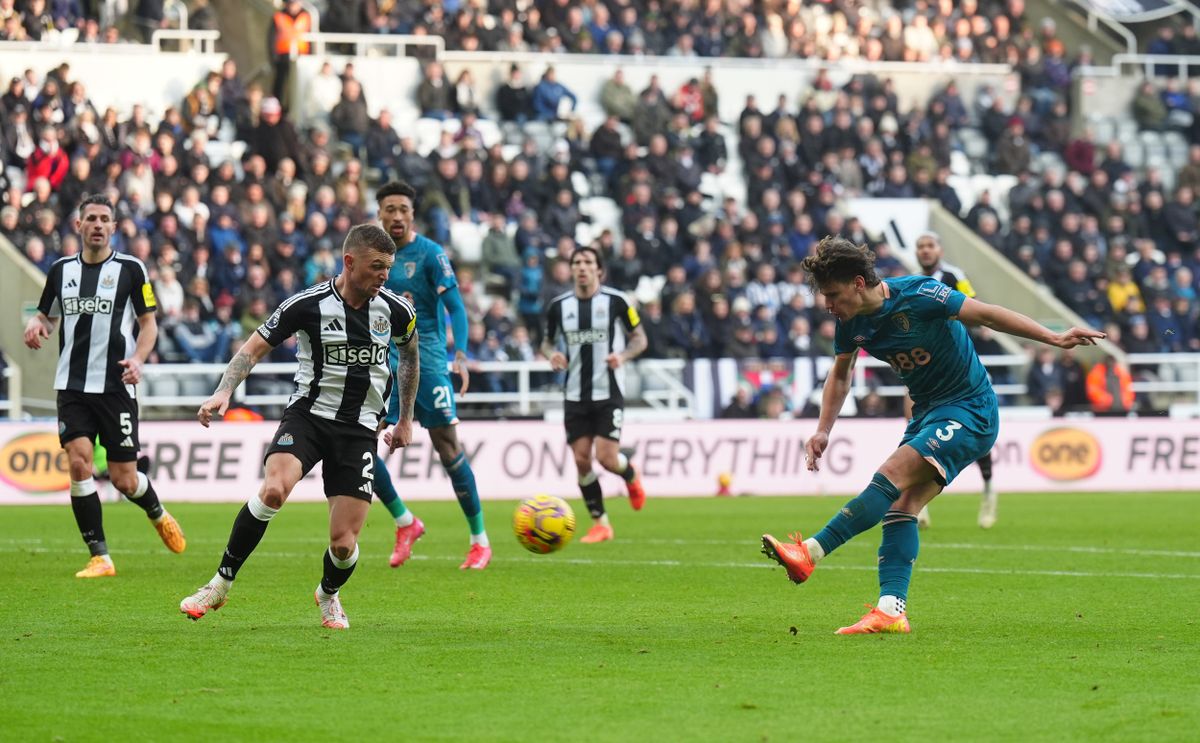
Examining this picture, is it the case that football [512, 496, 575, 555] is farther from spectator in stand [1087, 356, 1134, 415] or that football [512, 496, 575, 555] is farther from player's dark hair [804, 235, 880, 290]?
spectator in stand [1087, 356, 1134, 415]

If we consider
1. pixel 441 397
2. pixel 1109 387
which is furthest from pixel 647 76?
pixel 441 397

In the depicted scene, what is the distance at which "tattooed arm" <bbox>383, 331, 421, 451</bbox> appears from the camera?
9531 mm

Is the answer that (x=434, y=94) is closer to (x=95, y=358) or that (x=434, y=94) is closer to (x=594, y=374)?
(x=594, y=374)

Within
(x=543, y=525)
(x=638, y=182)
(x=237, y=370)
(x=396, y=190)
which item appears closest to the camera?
(x=237, y=370)

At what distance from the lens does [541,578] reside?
40.6 ft

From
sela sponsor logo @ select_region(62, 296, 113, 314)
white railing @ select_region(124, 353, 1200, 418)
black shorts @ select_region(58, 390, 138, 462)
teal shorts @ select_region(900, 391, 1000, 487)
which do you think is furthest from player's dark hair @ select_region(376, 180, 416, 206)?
white railing @ select_region(124, 353, 1200, 418)

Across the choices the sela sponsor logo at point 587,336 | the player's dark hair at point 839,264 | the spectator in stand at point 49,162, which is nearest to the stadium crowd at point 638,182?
the spectator in stand at point 49,162

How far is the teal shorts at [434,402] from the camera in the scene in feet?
43.1

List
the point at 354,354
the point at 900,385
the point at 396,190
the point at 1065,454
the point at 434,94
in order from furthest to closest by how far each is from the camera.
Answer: the point at 434,94
the point at 900,385
the point at 1065,454
the point at 396,190
the point at 354,354

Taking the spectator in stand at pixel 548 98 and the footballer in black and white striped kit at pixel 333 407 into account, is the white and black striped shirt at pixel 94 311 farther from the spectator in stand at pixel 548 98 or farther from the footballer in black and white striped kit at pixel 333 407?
the spectator in stand at pixel 548 98

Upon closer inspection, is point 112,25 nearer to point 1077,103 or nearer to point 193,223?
point 193,223

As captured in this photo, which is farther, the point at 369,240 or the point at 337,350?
the point at 337,350

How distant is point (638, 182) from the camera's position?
2930 centimetres

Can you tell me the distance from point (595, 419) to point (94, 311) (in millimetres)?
5423
